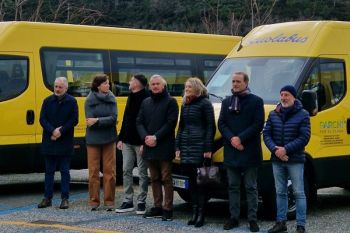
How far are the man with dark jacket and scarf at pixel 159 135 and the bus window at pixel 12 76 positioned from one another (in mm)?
3069

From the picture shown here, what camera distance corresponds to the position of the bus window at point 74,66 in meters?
12.0

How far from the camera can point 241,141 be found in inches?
326

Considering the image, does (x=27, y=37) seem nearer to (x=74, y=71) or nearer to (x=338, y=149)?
(x=74, y=71)

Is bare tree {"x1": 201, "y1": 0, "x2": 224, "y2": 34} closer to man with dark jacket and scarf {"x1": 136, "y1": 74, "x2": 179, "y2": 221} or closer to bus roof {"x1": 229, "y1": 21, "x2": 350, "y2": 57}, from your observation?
bus roof {"x1": 229, "y1": 21, "x2": 350, "y2": 57}

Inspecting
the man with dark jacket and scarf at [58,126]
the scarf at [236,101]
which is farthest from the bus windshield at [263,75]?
the man with dark jacket and scarf at [58,126]

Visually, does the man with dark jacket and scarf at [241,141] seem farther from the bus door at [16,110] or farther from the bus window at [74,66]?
the bus window at [74,66]

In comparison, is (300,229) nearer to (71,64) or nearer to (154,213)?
(154,213)

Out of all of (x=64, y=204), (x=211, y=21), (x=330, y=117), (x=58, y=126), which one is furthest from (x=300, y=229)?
(x=211, y=21)

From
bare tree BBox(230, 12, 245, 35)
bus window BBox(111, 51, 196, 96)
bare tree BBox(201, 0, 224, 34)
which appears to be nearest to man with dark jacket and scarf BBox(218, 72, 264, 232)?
bus window BBox(111, 51, 196, 96)

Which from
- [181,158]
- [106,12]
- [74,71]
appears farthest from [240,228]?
[106,12]

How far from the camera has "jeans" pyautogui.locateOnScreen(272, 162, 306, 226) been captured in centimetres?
809

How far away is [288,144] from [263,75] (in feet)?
6.36

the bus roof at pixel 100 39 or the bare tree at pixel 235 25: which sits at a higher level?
the bare tree at pixel 235 25

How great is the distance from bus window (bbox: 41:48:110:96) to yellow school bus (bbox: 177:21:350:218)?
3.09 metres
